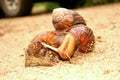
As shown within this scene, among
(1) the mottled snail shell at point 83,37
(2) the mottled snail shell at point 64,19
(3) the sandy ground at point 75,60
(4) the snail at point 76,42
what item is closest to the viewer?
(3) the sandy ground at point 75,60

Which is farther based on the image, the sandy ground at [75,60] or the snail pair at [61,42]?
the snail pair at [61,42]

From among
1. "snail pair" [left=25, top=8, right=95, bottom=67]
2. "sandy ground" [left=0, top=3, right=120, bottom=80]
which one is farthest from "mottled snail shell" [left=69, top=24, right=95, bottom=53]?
"sandy ground" [left=0, top=3, right=120, bottom=80]

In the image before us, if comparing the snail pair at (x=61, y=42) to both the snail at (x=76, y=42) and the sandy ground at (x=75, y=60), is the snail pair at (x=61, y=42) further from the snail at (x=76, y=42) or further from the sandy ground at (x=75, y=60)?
the sandy ground at (x=75, y=60)

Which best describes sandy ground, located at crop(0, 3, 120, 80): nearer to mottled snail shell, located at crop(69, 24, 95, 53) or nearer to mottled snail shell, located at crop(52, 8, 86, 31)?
mottled snail shell, located at crop(69, 24, 95, 53)

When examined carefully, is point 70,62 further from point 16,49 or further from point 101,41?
point 16,49

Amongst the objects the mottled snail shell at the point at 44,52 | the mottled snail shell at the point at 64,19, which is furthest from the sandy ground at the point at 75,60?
the mottled snail shell at the point at 64,19

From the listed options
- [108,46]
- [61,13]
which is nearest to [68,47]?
[61,13]

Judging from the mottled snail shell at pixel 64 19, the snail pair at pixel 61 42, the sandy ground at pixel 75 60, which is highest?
the mottled snail shell at pixel 64 19

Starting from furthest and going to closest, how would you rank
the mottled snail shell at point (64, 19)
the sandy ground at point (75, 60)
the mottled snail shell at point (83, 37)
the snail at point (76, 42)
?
the mottled snail shell at point (64, 19)
the mottled snail shell at point (83, 37)
the snail at point (76, 42)
the sandy ground at point (75, 60)
